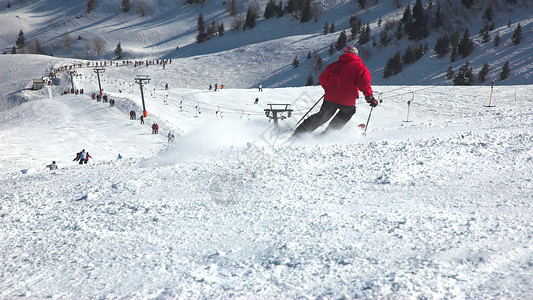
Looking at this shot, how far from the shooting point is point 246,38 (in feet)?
304

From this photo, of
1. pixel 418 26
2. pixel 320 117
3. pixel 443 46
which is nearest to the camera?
pixel 320 117

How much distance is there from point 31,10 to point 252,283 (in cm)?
16941

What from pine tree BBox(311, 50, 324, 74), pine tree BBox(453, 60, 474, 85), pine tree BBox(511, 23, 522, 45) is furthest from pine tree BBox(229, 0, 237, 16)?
pine tree BBox(511, 23, 522, 45)

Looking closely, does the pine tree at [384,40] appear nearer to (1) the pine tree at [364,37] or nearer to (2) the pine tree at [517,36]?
(1) the pine tree at [364,37]

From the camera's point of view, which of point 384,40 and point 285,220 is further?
point 384,40

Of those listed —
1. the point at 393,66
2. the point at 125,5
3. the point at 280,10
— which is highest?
the point at 125,5

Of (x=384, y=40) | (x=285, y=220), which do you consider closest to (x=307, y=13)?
(x=384, y=40)

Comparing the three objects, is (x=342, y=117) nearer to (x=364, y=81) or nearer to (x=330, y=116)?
(x=330, y=116)

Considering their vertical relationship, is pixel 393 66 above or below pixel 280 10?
below

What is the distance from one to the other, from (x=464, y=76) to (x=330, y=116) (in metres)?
46.0

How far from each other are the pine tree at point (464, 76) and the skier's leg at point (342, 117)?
4493 centimetres

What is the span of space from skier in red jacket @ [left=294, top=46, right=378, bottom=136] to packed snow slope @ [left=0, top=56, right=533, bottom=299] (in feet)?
3.31

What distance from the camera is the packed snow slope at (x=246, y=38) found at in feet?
176

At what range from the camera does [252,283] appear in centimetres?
310
